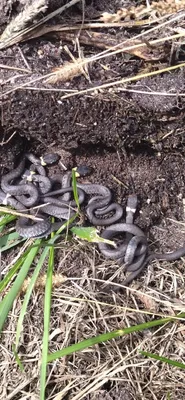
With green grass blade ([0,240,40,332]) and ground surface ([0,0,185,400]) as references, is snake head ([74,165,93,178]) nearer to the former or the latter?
ground surface ([0,0,185,400])

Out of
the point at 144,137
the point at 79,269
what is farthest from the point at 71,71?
the point at 79,269

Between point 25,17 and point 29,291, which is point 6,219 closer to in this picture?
point 29,291

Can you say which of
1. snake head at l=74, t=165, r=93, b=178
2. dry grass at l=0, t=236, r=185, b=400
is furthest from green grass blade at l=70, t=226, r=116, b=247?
snake head at l=74, t=165, r=93, b=178

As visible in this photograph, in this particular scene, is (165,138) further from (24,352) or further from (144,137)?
(24,352)

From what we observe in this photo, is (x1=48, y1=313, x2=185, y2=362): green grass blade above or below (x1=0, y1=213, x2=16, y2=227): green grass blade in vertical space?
below

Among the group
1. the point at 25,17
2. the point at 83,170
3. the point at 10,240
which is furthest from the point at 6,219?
the point at 25,17

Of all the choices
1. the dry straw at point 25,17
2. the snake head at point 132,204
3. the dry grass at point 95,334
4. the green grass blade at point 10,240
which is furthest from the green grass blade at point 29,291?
the dry straw at point 25,17
